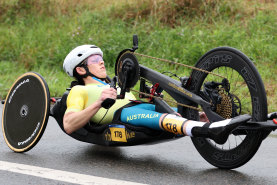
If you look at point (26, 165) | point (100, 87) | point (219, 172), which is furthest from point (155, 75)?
point (26, 165)

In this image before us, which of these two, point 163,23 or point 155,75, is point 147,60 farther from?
point 155,75

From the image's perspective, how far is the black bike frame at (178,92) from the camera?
16.0 feet

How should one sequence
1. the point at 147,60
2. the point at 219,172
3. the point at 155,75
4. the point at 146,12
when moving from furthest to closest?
the point at 146,12 → the point at 147,60 → the point at 155,75 → the point at 219,172

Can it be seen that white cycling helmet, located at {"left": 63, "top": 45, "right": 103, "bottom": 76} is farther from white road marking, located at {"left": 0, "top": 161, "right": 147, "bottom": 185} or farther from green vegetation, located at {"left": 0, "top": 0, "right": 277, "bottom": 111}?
green vegetation, located at {"left": 0, "top": 0, "right": 277, "bottom": 111}

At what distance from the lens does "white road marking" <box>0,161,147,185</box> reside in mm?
4578

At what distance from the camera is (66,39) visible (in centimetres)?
1215

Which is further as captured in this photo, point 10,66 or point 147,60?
point 10,66

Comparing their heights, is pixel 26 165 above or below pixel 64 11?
below

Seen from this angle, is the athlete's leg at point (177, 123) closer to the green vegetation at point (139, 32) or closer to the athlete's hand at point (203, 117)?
the athlete's hand at point (203, 117)

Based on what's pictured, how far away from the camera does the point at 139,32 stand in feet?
39.2

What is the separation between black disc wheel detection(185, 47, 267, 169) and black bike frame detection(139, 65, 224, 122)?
0.23 feet

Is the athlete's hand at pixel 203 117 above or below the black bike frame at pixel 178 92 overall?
below

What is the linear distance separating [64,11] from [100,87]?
29.1ft

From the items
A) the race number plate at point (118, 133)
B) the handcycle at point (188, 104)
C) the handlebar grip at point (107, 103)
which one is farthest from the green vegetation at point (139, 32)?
the handlebar grip at point (107, 103)
